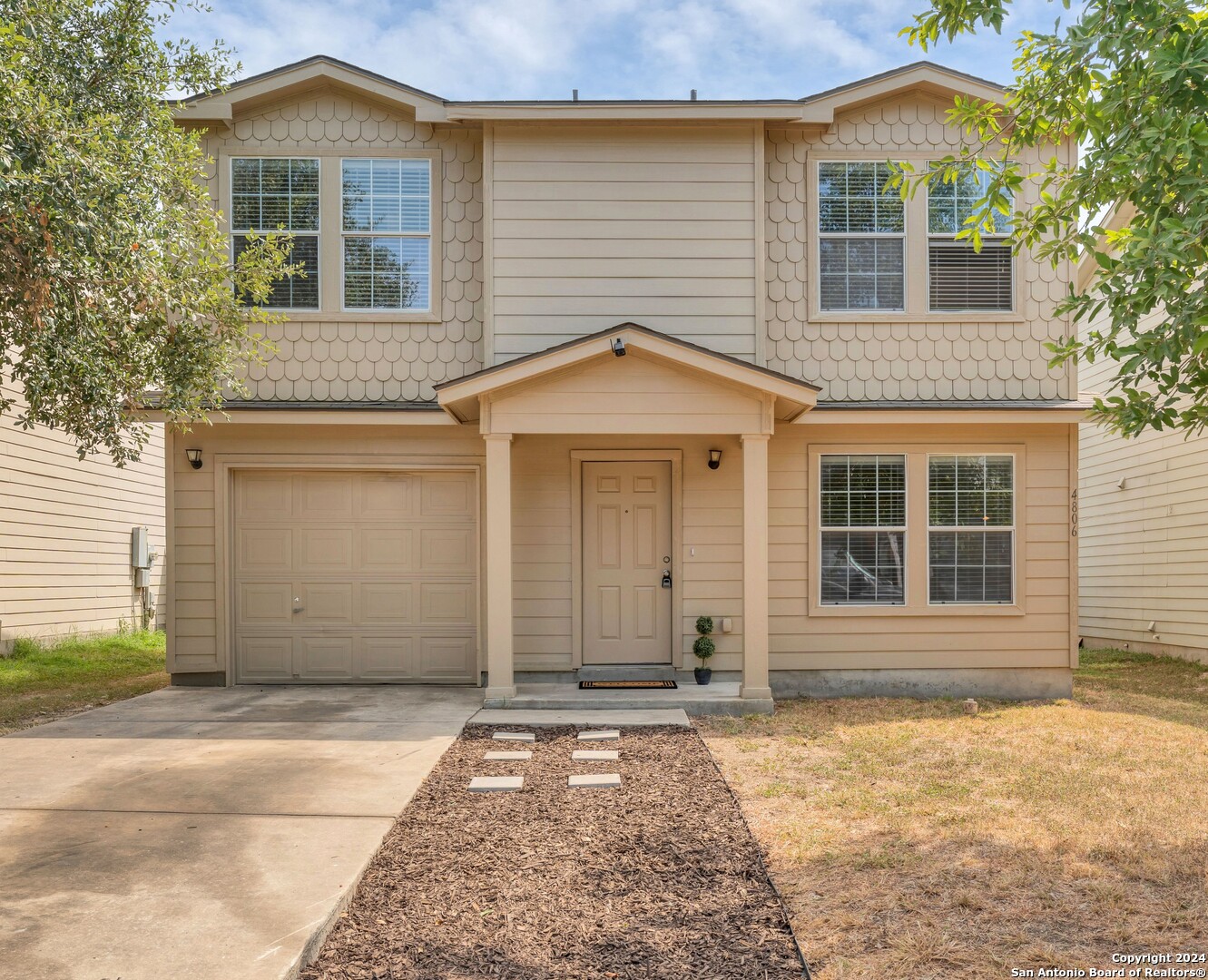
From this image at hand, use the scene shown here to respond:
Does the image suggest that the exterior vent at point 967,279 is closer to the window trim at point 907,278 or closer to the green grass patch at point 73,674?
the window trim at point 907,278

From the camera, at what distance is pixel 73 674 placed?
10.7m

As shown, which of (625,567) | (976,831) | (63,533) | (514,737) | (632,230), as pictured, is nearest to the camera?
(976,831)

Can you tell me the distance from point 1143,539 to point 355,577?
10716mm

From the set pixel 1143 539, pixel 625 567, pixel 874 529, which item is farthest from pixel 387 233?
pixel 1143 539

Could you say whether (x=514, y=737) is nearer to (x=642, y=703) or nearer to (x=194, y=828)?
(x=642, y=703)

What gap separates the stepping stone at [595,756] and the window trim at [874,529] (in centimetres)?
344

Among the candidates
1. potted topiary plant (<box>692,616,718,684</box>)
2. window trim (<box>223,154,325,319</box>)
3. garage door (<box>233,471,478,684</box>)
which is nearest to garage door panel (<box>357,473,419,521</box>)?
garage door (<box>233,471,478,684</box>)

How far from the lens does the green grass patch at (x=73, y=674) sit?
8.58 metres

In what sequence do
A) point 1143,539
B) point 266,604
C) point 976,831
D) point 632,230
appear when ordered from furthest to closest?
point 1143,539, point 266,604, point 632,230, point 976,831

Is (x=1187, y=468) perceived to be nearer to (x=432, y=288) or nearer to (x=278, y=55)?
(x=432, y=288)

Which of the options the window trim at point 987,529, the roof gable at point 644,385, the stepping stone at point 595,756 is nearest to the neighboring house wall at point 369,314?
the roof gable at point 644,385

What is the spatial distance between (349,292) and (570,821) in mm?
6320

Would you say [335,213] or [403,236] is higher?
[335,213]

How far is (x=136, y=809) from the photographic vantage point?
17.1ft
